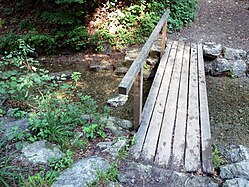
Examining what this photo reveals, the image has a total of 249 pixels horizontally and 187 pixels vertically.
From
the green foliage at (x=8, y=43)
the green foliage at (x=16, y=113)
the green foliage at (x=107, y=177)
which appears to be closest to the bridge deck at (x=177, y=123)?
the green foliage at (x=107, y=177)

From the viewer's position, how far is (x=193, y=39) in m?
6.53

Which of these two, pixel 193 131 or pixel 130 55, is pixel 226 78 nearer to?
pixel 130 55

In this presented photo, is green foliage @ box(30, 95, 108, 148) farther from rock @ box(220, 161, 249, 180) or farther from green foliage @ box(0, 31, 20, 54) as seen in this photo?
green foliage @ box(0, 31, 20, 54)

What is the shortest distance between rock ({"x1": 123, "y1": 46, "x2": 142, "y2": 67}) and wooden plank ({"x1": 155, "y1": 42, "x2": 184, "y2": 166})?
110cm

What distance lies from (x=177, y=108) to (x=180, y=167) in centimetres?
112

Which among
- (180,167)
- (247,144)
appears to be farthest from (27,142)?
(247,144)

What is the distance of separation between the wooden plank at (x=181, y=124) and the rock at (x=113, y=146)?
544mm

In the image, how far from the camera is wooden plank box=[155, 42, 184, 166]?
2718mm

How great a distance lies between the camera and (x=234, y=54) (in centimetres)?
580

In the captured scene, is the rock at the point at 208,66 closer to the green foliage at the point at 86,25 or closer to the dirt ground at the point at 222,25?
the dirt ground at the point at 222,25

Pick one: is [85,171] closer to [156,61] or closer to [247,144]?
[247,144]

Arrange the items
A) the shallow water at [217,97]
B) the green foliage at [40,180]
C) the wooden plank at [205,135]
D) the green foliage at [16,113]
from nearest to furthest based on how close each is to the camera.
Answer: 1. the green foliage at [40,180]
2. the wooden plank at [205,135]
3. the green foliage at [16,113]
4. the shallow water at [217,97]

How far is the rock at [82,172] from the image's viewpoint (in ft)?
7.21

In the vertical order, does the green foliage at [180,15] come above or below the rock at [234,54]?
above
